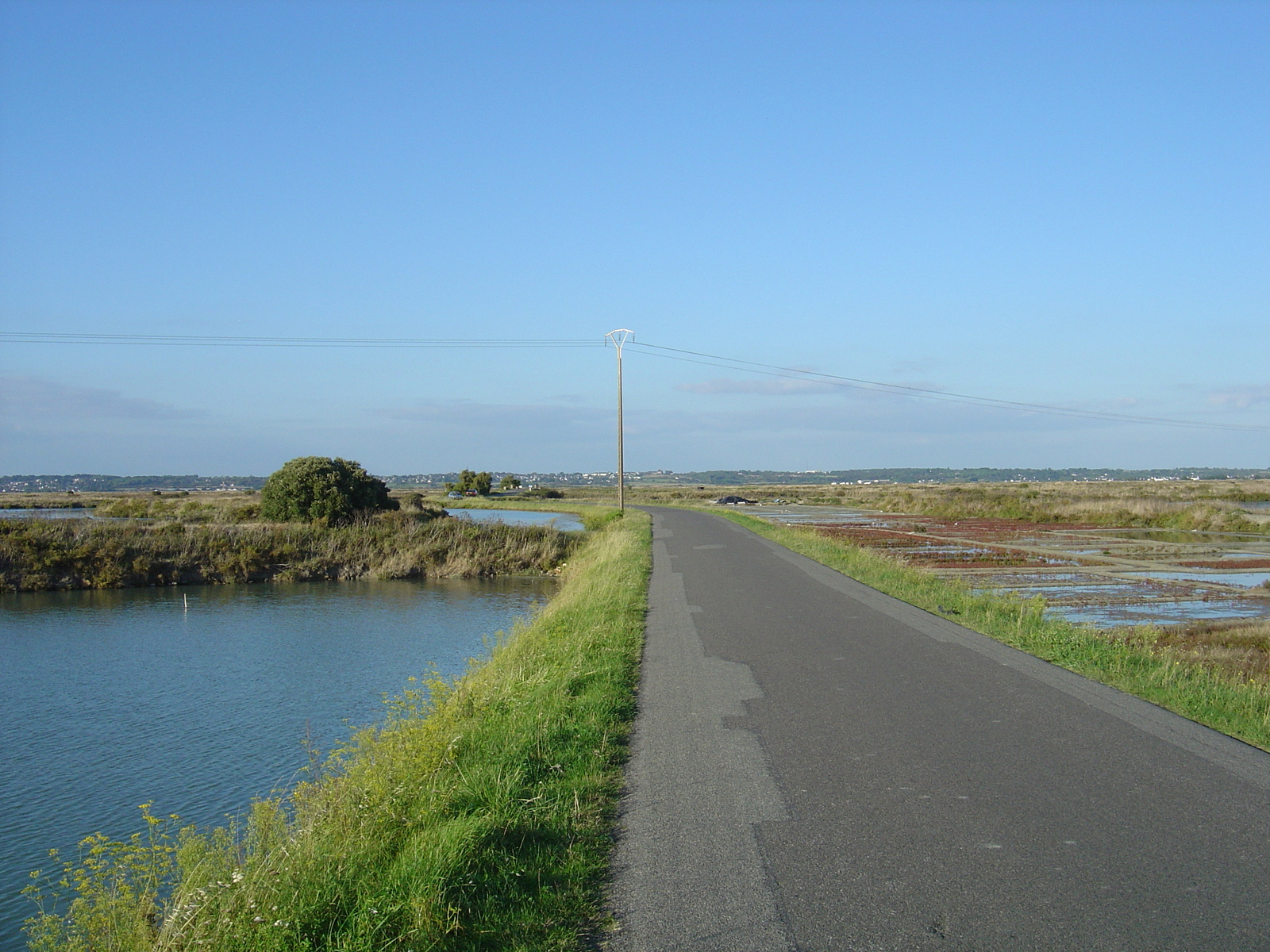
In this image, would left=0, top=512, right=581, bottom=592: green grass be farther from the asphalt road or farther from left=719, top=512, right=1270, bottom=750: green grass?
the asphalt road

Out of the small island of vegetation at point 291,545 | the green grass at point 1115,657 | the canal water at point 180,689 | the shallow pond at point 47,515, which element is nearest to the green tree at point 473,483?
the shallow pond at point 47,515

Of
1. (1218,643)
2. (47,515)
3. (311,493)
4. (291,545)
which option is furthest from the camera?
A: (47,515)

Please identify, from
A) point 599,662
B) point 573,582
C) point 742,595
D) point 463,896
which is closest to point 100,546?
point 573,582

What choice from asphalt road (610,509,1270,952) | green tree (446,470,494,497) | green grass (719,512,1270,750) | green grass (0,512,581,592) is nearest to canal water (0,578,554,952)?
green grass (0,512,581,592)

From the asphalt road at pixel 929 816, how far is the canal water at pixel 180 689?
502 centimetres

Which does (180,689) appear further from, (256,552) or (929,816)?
(256,552)

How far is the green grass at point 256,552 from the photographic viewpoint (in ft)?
93.7

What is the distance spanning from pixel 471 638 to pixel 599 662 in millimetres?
9870

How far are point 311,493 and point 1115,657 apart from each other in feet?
110

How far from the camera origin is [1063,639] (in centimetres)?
1178

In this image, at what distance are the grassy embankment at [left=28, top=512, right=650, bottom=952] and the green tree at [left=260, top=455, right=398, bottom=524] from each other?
30316 millimetres

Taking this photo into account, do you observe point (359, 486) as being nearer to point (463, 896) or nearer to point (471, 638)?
point (471, 638)

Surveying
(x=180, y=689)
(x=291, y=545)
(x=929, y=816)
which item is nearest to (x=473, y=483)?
(x=291, y=545)

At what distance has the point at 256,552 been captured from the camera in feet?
103
